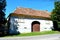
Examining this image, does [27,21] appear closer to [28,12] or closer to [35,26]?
[35,26]

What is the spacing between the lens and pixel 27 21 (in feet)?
129

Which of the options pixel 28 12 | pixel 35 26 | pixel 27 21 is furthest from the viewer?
pixel 28 12

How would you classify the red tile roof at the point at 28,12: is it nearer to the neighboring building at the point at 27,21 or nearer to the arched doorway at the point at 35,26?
the neighboring building at the point at 27,21

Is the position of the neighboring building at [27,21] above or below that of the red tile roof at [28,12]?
below

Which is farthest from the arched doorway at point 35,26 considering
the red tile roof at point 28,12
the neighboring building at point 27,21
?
the red tile roof at point 28,12

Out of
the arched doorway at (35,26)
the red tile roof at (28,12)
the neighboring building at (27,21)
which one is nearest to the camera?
the neighboring building at (27,21)

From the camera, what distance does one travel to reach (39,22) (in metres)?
40.9

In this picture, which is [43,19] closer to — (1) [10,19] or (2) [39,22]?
(2) [39,22]

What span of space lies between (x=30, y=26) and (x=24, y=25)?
1508 millimetres

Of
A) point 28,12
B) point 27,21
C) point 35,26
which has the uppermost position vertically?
point 28,12

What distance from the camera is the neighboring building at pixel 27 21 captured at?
125ft

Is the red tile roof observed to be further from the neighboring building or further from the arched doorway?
the arched doorway

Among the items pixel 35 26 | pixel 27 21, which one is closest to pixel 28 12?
pixel 27 21

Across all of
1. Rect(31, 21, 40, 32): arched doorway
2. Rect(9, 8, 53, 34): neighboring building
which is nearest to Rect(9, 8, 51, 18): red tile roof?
Rect(9, 8, 53, 34): neighboring building
